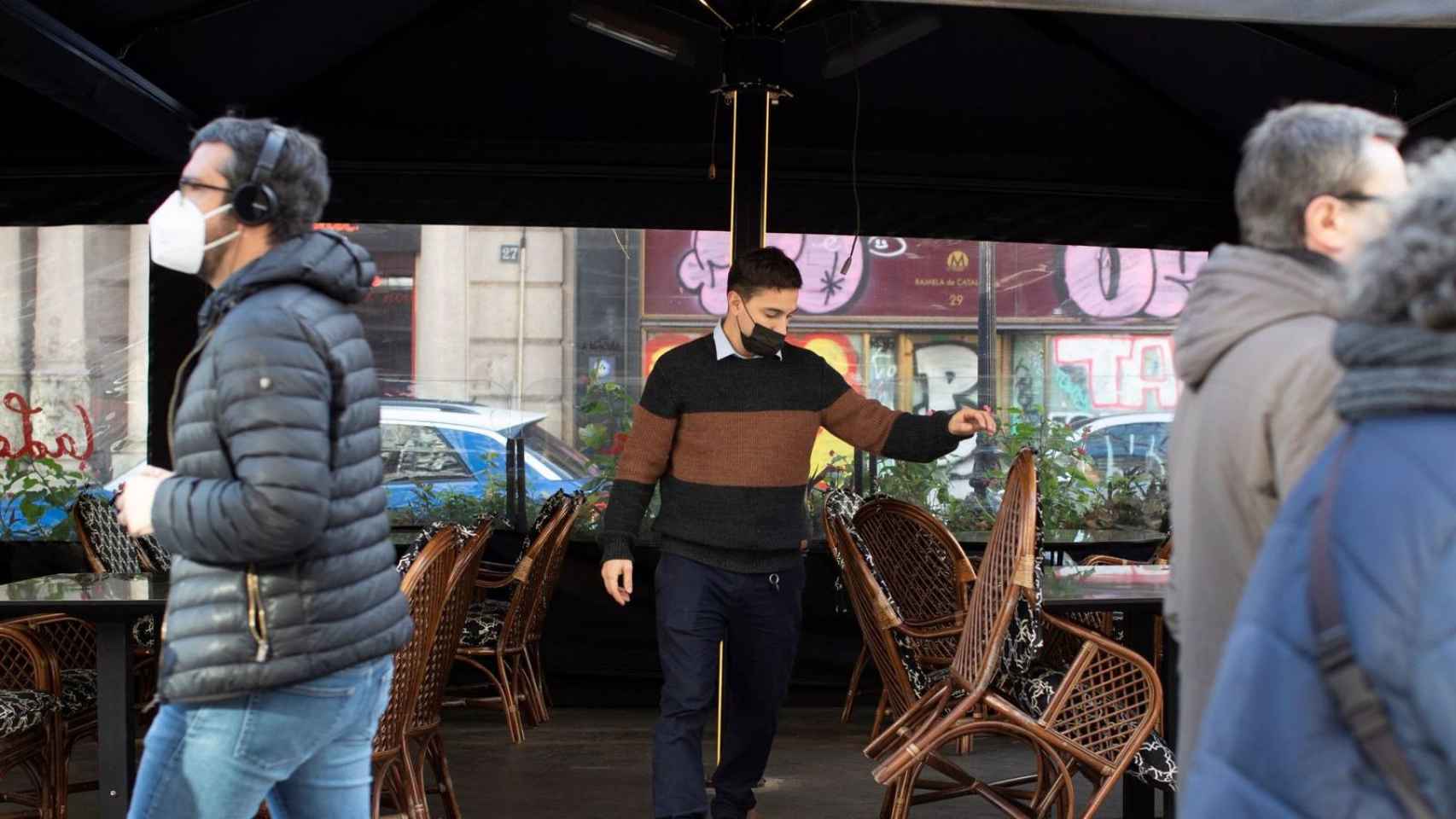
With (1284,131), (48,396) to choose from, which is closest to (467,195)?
(48,396)

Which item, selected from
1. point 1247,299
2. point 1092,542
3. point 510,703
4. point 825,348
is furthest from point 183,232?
point 825,348

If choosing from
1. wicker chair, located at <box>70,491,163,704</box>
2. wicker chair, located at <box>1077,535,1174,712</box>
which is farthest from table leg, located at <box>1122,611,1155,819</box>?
wicker chair, located at <box>70,491,163,704</box>

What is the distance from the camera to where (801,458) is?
14.1 ft

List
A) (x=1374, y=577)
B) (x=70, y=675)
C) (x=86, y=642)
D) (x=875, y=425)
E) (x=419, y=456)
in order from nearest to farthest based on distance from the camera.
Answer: (x=1374, y=577)
(x=875, y=425)
(x=70, y=675)
(x=86, y=642)
(x=419, y=456)

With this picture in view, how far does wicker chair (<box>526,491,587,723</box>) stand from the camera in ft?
19.4

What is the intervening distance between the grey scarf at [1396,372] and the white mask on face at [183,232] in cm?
165

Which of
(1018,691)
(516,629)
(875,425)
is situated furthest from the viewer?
(516,629)

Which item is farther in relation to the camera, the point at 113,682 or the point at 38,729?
the point at 38,729

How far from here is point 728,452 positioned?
418cm

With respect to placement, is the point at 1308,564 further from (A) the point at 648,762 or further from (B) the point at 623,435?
(B) the point at 623,435

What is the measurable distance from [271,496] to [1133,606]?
2300 mm

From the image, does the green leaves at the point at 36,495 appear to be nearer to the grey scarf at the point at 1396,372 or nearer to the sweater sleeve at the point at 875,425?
the sweater sleeve at the point at 875,425

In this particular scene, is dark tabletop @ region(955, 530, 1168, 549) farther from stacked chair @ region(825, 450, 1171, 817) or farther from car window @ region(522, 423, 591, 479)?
stacked chair @ region(825, 450, 1171, 817)

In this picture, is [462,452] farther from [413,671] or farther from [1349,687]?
[1349,687]
